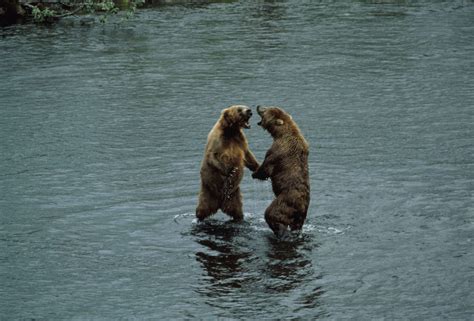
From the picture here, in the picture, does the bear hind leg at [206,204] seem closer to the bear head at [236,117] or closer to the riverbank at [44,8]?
the bear head at [236,117]

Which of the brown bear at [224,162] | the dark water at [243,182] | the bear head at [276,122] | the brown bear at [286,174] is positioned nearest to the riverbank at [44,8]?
the dark water at [243,182]

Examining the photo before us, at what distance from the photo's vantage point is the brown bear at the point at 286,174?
10188 mm

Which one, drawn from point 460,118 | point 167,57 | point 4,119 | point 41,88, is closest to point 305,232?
point 460,118

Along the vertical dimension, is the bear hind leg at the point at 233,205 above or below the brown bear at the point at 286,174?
below

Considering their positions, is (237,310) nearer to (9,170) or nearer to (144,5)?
(9,170)

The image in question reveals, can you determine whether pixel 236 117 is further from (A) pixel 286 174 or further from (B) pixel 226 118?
(A) pixel 286 174

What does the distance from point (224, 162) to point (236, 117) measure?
540 mm

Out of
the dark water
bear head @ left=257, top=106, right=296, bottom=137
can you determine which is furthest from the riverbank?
bear head @ left=257, top=106, right=296, bottom=137

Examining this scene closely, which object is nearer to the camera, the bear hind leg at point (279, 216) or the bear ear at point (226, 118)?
the bear hind leg at point (279, 216)

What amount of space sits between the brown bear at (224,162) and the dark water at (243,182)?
326 mm

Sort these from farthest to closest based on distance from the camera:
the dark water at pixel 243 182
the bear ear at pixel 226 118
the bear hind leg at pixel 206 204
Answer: the bear hind leg at pixel 206 204 < the bear ear at pixel 226 118 < the dark water at pixel 243 182

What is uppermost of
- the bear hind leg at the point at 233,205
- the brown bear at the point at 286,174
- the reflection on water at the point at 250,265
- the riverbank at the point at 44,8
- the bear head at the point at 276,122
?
the bear head at the point at 276,122

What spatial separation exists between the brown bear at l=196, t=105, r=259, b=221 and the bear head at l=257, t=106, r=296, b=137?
0.23 m

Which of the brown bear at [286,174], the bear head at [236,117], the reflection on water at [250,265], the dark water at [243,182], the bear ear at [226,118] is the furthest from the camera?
the bear ear at [226,118]
